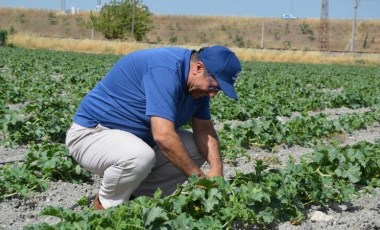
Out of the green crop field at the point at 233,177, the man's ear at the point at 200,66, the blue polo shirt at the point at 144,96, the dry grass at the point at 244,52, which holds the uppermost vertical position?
the man's ear at the point at 200,66

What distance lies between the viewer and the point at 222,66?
165 inches

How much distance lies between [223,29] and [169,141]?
72.1 m

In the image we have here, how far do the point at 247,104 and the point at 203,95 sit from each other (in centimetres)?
638

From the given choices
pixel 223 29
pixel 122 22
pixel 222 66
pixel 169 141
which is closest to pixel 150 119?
pixel 169 141

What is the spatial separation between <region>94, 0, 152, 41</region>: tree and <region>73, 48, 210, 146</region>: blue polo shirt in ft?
183

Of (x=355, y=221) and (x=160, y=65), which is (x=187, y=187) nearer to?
(x=160, y=65)

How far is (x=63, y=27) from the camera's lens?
72.9 metres

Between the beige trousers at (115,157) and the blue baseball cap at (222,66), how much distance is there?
714mm

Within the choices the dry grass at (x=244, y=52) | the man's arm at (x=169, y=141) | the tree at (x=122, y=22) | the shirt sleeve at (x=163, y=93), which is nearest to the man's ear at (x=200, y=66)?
the shirt sleeve at (x=163, y=93)

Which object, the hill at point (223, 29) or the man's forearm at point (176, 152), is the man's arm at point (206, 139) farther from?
the hill at point (223, 29)

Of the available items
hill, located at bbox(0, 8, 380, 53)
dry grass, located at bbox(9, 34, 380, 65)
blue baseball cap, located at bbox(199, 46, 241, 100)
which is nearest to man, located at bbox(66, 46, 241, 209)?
blue baseball cap, located at bbox(199, 46, 241, 100)

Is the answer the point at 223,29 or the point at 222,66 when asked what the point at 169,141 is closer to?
the point at 222,66

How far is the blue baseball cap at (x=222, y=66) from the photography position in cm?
420

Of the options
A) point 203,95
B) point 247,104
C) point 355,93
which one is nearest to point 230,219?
point 203,95
